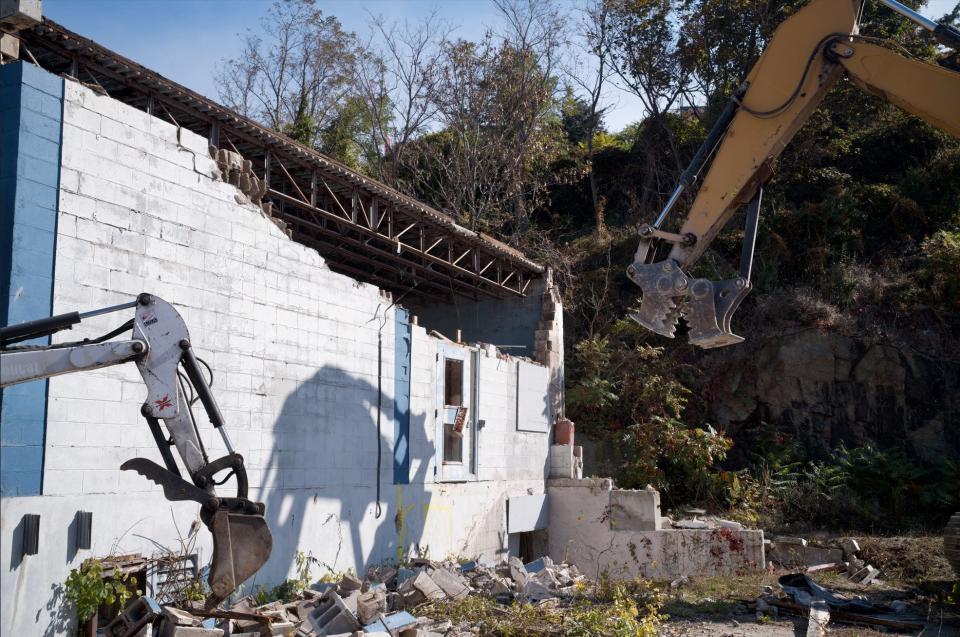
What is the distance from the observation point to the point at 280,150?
13.2 m

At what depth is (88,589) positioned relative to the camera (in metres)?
8.29

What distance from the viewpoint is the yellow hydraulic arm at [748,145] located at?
473 inches

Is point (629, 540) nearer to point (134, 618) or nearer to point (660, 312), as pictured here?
point (660, 312)

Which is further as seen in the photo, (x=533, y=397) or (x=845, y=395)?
(x=845, y=395)

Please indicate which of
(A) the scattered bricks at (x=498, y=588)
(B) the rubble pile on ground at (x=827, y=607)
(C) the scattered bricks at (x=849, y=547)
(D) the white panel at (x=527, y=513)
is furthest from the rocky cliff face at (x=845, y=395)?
(A) the scattered bricks at (x=498, y=588)

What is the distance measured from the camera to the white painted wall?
8703mm

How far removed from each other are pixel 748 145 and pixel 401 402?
6.58 metres

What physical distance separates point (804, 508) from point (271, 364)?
1241 cm

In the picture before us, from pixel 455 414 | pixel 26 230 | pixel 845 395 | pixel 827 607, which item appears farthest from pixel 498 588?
pixel 845 395

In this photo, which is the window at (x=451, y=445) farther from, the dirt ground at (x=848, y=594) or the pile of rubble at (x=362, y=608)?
the dirt ground at (x=848, y=594)

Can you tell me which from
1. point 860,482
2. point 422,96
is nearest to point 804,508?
point 860,482

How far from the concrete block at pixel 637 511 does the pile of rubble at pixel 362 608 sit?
3.50m

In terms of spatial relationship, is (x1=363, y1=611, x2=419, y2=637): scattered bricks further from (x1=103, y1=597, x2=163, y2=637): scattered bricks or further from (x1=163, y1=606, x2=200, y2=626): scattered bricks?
(x1=103, y1=597, x2=163, y2=637): scattered bricks

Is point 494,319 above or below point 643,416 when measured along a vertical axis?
above
